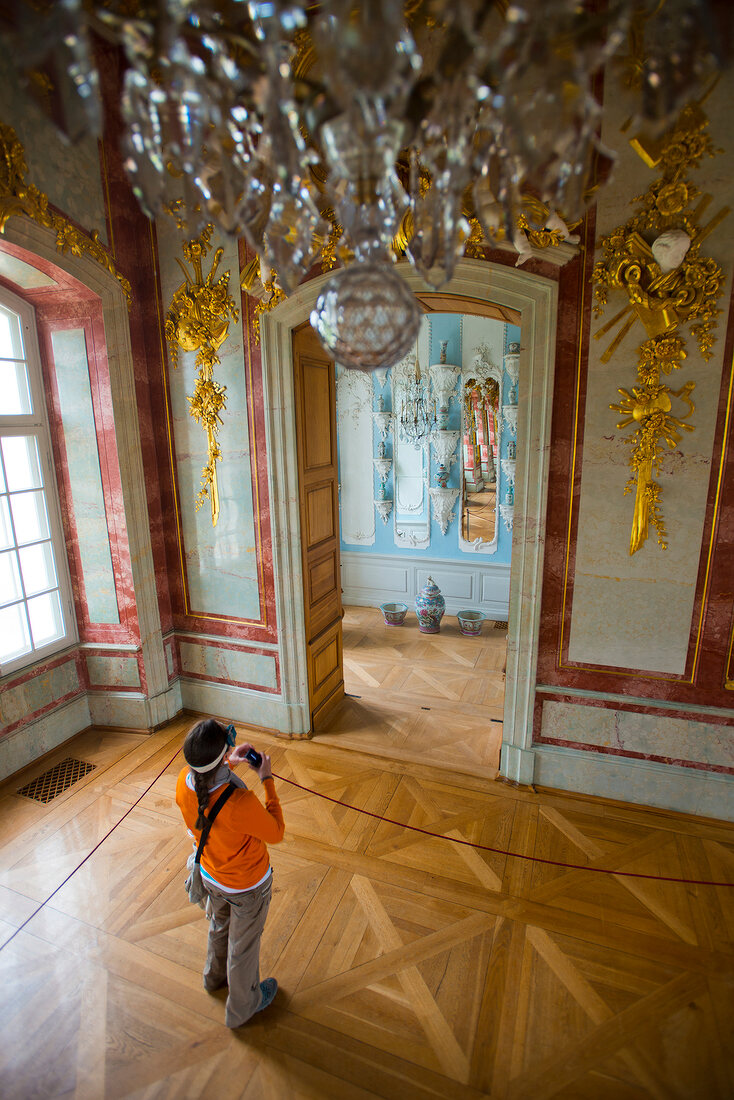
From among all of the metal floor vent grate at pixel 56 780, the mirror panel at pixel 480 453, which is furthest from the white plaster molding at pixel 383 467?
the metal floor vent grate at pixel 56 780

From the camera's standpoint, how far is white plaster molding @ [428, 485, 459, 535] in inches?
257

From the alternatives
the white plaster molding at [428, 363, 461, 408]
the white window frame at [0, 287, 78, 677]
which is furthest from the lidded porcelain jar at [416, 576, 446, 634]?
the white window frame at [0, 287, 78, 677]

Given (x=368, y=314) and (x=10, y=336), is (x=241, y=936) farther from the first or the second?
(x=10, y=336)

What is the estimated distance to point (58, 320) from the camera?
3.74 meters

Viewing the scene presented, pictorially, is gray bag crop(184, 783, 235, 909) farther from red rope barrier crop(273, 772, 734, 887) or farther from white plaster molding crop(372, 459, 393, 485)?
white plaster molding crop(372, 459, 393, 485)

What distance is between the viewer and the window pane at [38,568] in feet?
12.7

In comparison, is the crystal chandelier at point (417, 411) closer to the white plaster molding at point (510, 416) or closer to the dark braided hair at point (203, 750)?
the white plaster molding at point (510, 416)

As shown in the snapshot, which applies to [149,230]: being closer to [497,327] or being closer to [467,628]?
[497,327]

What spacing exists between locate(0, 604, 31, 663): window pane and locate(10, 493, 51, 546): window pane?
0.45m

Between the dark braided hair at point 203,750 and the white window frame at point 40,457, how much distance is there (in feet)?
7.96

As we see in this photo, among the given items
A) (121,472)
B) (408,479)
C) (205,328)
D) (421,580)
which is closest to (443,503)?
(408,479)

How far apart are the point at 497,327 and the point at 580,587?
3.79 m

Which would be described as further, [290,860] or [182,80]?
[290,860]

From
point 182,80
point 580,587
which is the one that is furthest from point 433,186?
point 580,587
